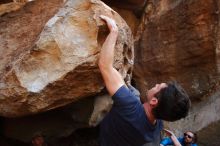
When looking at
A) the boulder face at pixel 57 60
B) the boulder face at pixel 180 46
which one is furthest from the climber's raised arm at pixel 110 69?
the boulder face at pixel 180 46

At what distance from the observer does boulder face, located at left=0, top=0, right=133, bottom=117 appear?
134 inches

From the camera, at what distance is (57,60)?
11.4ft

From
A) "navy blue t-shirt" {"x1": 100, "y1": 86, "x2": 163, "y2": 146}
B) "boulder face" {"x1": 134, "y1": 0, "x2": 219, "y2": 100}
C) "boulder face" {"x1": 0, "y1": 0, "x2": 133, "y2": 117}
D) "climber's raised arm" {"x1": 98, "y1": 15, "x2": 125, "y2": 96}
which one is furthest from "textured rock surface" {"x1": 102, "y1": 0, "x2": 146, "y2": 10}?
"navy blue t-shirt" {"x1": 100, "y1": 86, "x2": 163, "y2": 146}

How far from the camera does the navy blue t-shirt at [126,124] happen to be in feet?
6.63

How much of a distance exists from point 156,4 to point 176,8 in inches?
19.1

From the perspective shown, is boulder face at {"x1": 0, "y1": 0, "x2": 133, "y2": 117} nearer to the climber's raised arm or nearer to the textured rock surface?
the climber's raised arm

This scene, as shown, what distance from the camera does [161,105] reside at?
2.07m

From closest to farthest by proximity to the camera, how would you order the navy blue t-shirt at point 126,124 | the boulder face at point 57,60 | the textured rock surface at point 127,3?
the navy blue t-shirt at point 126,124 → the boulder face at point 57,60 → the textured rock surface at point 127,3

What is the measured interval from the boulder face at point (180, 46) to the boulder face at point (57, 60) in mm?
2563

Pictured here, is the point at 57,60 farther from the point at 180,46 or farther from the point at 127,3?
the point at 127,3

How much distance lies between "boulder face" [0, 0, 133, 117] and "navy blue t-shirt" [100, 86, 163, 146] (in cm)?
124

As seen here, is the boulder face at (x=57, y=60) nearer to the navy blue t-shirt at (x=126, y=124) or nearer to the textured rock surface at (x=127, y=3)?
the navy blue t-shirt at (x=126, y=124)

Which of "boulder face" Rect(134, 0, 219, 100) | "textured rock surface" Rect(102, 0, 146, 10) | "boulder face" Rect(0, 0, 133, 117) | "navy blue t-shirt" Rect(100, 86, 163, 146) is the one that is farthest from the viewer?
"textured rock surface" Rect(102, 0, 146, 10)

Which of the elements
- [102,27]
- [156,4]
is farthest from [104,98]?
[156,4]
